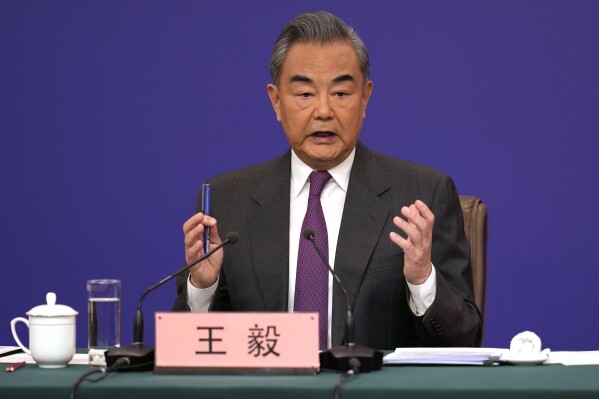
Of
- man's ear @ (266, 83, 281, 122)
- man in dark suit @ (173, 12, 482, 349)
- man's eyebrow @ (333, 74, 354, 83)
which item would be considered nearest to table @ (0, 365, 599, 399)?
man in dark suit @ (173, 12, 482, 349)

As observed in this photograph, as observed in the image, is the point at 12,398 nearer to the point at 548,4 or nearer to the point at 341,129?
the point at 341,129

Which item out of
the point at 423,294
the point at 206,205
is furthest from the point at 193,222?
the point at 423,294

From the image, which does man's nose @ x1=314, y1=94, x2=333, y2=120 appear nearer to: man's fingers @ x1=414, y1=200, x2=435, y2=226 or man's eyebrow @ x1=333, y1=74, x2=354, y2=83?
man's eyebrow @ x1=333, y1=74, x2=354, y2=83

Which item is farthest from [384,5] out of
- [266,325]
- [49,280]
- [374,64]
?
[266,325]

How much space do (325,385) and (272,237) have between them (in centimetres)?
94

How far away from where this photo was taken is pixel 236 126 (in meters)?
3.44

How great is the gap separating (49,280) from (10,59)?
0.73 m

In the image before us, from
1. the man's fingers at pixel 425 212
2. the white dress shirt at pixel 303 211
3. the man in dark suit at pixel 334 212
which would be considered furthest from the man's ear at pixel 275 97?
Result: the man's fingers at pixel 425 212

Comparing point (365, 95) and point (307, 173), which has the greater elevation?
point (365, 95)

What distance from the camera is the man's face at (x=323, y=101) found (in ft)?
8.14

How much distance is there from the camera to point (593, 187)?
332 centimetres

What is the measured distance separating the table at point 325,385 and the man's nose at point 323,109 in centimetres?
88

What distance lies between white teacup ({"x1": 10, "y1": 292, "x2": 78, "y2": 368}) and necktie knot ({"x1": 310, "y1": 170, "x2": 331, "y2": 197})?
78 centimetres

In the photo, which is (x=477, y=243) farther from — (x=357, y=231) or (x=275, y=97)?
(x=275, y=97)
